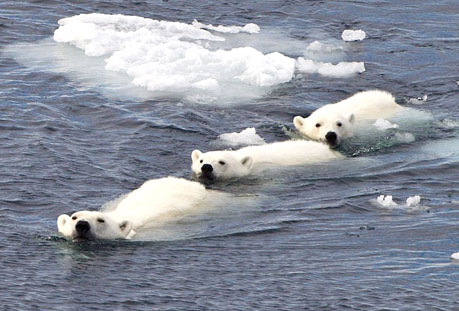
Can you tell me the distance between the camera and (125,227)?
1193 cm

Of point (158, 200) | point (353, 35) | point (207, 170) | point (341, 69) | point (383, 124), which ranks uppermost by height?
point (353, 35)

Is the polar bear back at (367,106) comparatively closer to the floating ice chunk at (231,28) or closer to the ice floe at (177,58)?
the ice floe at (177,58)

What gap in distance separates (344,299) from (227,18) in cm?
1286

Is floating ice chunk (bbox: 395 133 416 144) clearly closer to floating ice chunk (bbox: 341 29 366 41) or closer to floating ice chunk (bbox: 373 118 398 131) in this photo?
floating ice chunk (bbox: 373 118 398 131)

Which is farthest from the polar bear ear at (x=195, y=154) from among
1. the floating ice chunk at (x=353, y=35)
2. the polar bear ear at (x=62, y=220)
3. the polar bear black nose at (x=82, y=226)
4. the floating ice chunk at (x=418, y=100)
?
the floating ice chunk at (x=353, y=35)

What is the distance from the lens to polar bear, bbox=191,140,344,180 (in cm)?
1430

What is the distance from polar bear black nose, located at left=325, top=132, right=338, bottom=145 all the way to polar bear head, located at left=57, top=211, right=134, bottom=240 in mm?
4546

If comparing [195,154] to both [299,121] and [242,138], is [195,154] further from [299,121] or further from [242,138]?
[299,121]

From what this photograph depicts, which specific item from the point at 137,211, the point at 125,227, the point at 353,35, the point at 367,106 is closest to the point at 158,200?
the point at 137,211

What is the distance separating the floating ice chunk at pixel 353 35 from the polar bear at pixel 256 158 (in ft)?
20.6

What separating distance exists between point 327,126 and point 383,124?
1030mm

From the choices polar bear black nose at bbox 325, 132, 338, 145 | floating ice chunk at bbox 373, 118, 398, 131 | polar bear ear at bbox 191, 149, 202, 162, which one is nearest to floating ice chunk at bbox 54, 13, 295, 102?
floating ice chunk at bbox 373, 118, 398, 131

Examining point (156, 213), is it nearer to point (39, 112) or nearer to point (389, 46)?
point (39, 112)

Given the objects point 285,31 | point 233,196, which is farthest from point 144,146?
point 285,31
